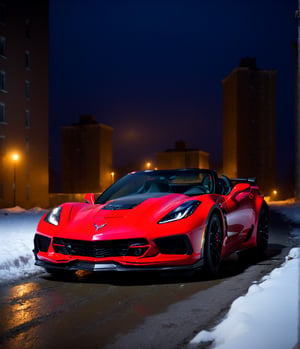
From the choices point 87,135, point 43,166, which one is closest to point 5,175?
point 43,166

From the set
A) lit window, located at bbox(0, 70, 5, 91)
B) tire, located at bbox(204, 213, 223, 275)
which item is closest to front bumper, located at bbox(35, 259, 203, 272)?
tire, located at bbox(204, 213, 223, 275)

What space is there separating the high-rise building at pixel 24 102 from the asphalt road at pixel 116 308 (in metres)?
37.1

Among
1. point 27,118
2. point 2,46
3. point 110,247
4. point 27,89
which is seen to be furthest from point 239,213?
point 27,89

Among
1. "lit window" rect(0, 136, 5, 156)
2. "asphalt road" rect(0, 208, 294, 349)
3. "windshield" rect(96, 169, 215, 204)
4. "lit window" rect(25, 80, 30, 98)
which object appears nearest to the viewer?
"asphalt road" rect(0, 208, 294, 349)

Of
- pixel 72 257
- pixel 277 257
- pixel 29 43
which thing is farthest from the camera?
pixel 29 43

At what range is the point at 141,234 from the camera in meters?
5.12

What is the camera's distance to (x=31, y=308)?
4.33 m

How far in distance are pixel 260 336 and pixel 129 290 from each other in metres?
2.09

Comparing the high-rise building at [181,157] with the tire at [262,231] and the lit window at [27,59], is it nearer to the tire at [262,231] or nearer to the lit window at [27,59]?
the lit window at [27,59]

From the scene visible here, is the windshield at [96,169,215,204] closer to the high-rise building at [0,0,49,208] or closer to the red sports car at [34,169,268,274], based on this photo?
the red sports car at [34,169,268,274]

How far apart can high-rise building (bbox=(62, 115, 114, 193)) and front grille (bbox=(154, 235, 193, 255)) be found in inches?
3218

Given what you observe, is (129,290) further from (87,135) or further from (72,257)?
(87,135)

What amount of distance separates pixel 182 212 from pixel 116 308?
1523mm

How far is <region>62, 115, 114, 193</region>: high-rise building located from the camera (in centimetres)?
8806
